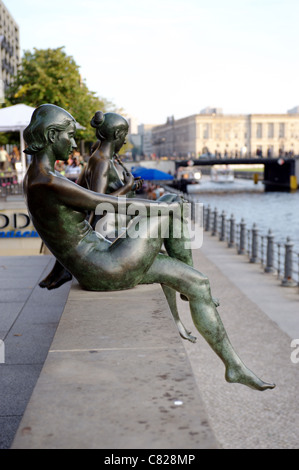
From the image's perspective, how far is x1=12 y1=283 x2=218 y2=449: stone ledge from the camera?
7.47ft

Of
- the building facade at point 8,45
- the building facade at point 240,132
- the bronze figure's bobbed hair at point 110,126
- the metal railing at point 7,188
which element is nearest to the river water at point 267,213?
the metal railing at point 7,188

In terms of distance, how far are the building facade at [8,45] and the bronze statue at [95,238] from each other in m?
65.4

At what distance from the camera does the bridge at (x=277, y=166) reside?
273 feet

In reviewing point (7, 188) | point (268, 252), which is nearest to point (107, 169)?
point (7, 188)

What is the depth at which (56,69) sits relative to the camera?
32969 mm

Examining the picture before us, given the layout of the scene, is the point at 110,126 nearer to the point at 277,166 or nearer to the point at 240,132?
the point at 277,166

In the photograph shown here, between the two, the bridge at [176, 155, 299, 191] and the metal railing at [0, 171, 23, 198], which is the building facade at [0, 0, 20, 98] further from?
the metal railing at [0, 171, 23, 198]

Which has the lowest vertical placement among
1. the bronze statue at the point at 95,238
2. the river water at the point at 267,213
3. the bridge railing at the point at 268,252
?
the river water at the point at 267,213

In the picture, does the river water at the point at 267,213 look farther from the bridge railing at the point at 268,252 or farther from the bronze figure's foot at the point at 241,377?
the bronze figure's foot at the point at 241,377

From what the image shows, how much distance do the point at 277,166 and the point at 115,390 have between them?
9142cm

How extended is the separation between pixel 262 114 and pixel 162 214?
160 m
